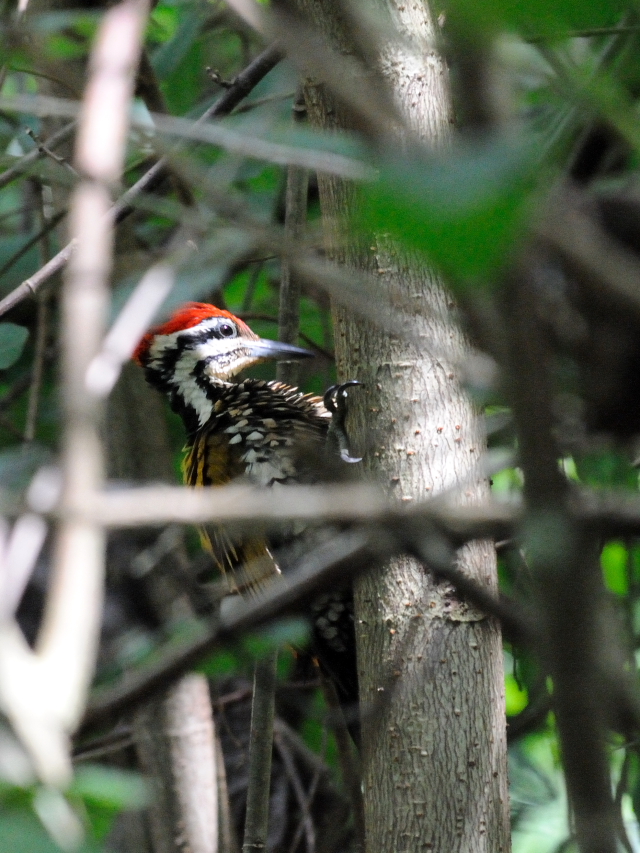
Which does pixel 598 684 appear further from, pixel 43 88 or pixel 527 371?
pixel 43 88

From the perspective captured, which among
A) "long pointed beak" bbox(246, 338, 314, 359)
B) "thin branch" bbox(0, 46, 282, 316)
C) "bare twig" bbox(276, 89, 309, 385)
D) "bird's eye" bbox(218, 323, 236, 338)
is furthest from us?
"bird's eye" bbox(218, 323, 236, 338)

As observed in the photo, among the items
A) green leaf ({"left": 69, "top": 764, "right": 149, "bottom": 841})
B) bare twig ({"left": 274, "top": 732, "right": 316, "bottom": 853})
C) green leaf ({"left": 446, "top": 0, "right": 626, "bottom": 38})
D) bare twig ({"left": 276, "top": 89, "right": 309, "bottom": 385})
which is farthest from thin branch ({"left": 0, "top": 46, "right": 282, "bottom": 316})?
bare twig ({"left": 274, "top": 732, "right": 316, "bottom": 853})

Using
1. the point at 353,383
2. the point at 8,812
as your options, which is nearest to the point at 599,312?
the point at 353,383

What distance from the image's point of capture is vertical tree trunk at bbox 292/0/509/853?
1.60m

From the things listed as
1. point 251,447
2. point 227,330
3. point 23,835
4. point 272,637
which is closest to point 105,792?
point 23,835

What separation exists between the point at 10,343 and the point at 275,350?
30.4 inches

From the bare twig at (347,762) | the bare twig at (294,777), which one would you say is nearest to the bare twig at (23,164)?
the bare twig at (347,762)

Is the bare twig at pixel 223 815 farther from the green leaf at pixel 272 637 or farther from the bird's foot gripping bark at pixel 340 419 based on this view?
the green leaf at pixel 272 637

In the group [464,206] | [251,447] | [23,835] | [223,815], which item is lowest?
[223,815]

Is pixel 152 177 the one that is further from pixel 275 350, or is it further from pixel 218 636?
pixel 218 636

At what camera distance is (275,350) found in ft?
8.83

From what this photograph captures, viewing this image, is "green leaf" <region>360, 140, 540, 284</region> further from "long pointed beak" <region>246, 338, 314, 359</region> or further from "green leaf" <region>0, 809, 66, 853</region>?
"long pointed beak" <region>246, 338, 314, 359</region>

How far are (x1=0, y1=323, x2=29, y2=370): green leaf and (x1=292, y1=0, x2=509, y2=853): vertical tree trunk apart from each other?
27.5 inches

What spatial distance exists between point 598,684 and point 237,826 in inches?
112
